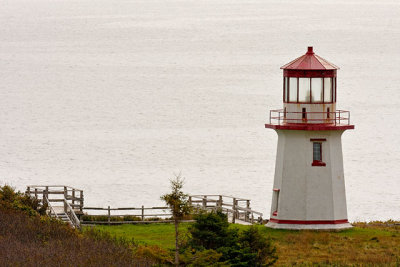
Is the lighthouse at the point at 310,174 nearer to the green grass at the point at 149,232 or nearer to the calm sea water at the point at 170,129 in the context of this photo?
the green grass at the point at 149,232

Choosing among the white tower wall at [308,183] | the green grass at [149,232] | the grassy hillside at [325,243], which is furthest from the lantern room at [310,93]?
the green grass at [149,232]

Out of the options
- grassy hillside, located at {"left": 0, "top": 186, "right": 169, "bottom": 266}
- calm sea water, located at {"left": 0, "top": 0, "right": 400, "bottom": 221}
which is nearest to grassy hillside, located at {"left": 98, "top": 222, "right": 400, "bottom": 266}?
grassy hillside, located at {"left": 0, "top": 186, "right": 169, "bottom": 266}

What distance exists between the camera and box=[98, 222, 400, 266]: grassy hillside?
2822 cm

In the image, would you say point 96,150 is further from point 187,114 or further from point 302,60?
point 302,60

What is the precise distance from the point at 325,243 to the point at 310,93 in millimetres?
5264

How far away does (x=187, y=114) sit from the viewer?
99562 millimetres

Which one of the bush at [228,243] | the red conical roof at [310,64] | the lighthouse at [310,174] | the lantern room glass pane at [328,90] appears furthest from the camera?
the lantern room glass pane at [328,90]

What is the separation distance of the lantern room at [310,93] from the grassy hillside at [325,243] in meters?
3.67

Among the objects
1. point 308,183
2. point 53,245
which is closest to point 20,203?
point 53,245

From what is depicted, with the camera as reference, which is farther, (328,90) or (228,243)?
(328,90)

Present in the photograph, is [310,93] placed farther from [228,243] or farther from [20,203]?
[20,203]

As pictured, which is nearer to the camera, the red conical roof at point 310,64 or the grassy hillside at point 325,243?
the grassy hillside at point 325,243

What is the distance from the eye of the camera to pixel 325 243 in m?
30.8

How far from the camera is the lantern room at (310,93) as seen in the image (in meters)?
33.1
